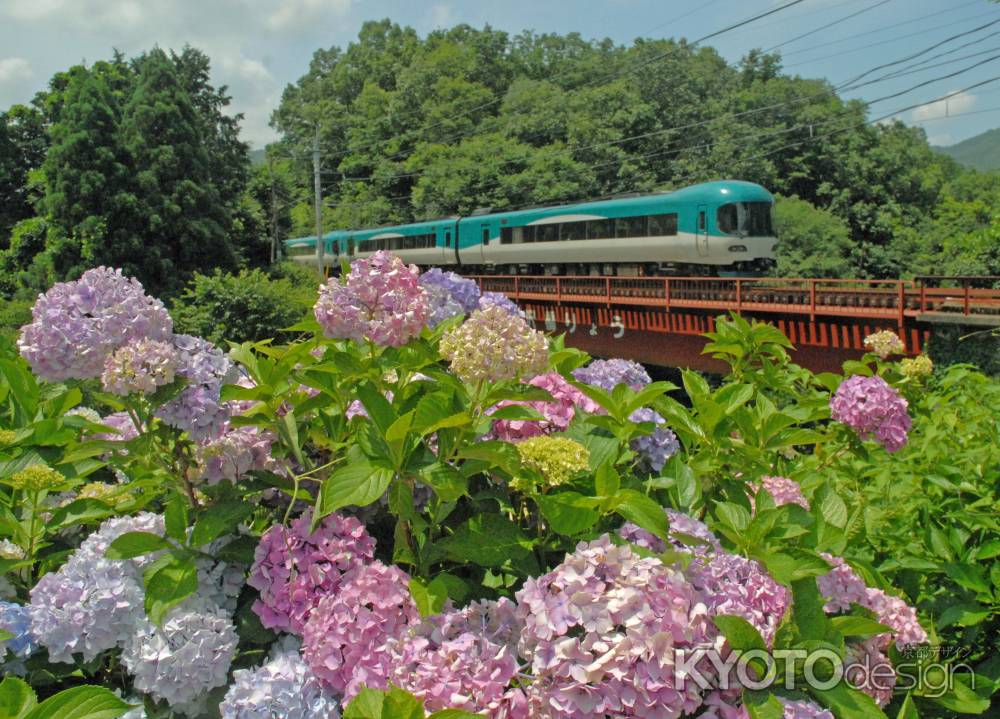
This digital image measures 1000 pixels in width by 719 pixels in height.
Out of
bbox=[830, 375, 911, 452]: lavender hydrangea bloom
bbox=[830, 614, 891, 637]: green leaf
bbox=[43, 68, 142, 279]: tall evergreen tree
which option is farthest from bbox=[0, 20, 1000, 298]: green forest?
bbox=[830, 614, 891, 637]: green leaf

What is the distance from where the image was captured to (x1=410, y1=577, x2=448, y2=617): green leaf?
140 cm

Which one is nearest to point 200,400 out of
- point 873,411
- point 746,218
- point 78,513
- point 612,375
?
point 78,513

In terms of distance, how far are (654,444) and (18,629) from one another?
148cm

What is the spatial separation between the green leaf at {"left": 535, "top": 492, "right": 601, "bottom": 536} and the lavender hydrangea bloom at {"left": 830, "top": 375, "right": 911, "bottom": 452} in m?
1.84

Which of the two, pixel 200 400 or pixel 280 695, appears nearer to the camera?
pixel 280 695

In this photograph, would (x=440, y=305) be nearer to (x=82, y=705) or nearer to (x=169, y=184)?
(x=82, y=705)

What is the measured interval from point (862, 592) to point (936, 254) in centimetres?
4902

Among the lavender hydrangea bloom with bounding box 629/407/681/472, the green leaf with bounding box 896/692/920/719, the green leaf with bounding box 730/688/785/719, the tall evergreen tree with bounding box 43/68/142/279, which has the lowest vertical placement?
the green leaf with bounding box 896/692/920/719

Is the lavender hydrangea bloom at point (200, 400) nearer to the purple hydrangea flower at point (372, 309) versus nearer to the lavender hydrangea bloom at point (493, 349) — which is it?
the purple hydrangea flower at point (372, 309)

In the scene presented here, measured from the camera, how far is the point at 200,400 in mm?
1664

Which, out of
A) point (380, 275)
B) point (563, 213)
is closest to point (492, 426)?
point (380, 275)

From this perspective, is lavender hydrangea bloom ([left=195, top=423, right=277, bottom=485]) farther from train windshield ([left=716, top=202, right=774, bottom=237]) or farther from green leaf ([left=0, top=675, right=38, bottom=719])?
train windshield ([left=716, top=202, right=774, bottom=237])

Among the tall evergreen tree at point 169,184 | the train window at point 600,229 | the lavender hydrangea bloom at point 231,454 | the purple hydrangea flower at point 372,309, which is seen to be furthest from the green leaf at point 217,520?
the tall evergreen tree at point 169,184

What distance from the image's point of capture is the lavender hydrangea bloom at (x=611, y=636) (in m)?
1.19
